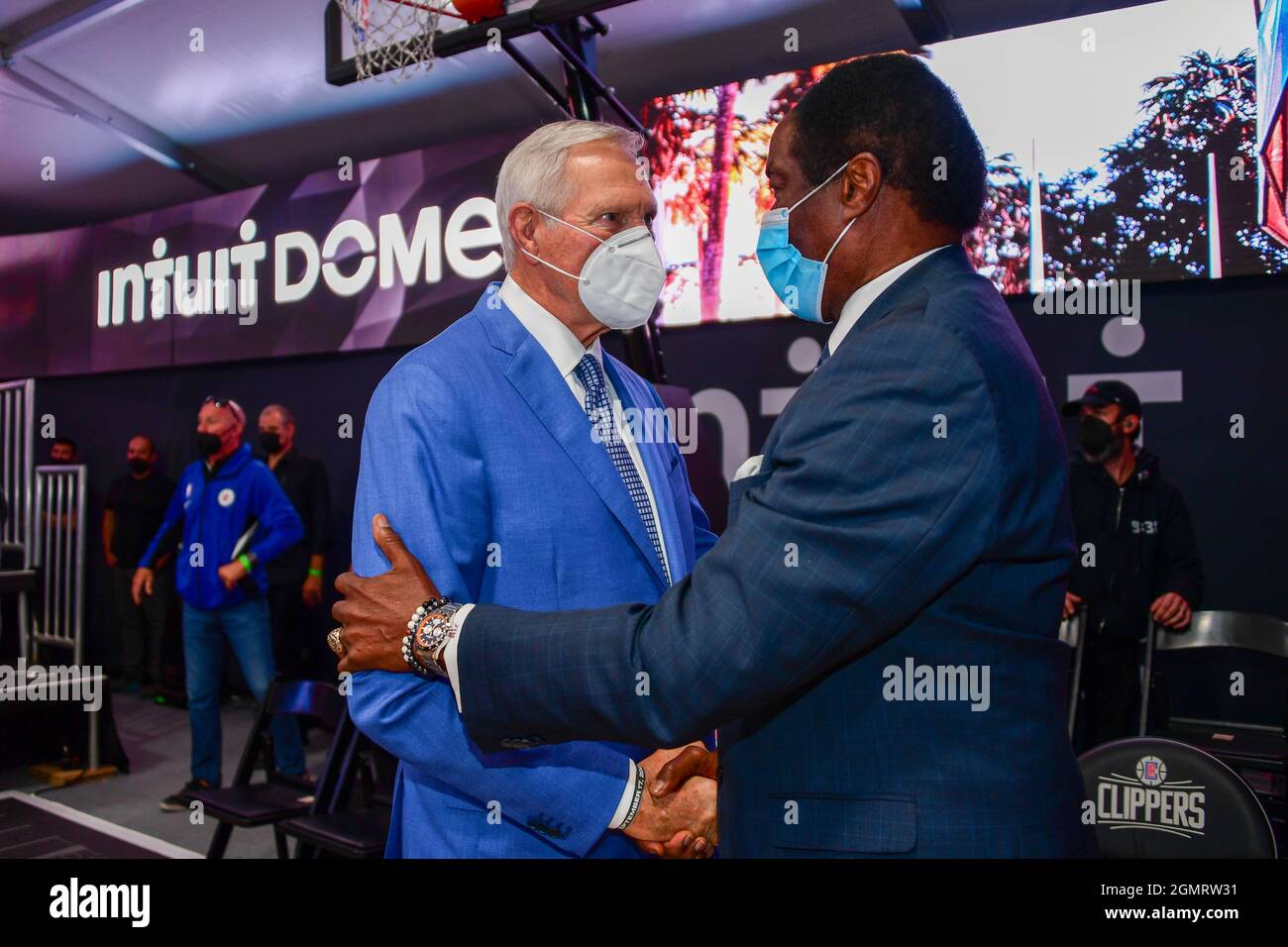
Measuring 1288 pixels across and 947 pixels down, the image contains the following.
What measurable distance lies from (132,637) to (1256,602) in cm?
740

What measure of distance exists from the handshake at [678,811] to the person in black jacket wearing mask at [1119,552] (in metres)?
3.30

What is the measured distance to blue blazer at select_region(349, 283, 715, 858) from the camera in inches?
48.8

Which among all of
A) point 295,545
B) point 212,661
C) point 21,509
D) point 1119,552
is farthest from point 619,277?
point 21,509

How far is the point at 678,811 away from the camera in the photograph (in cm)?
130

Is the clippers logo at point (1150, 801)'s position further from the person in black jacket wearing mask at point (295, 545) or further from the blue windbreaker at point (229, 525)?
the person in black jacket wearing mask at point (295, 545)

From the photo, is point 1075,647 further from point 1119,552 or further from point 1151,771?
point 1151,771

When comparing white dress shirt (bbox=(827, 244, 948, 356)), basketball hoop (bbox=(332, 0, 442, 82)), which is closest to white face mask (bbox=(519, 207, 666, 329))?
white dress shirt (bbox=(827, 244, 948, 356))

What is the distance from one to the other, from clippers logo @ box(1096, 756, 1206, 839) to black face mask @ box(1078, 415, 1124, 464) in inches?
102

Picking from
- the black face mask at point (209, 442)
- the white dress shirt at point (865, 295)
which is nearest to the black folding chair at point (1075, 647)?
the white dress shirt at point (865, 295)

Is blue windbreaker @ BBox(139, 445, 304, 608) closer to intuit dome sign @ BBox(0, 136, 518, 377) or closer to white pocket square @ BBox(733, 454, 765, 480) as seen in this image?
intuit dome sign @ BBox(0, 136, 518, 377)

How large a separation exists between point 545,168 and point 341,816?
226 cm

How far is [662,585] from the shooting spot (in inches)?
56.2

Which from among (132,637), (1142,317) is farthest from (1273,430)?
(132,637)

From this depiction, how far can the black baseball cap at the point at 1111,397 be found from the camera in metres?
4.20
